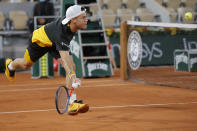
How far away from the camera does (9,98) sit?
9773 millimetres

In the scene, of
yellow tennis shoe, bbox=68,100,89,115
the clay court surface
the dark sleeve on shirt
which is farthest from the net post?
yellow tennis shoe, bbox=68,100,89,115

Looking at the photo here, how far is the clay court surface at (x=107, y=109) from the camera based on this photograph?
645 cm

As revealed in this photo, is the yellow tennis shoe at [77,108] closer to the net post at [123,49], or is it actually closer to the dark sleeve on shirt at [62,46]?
the dark sleeve on shirt at [62,46]

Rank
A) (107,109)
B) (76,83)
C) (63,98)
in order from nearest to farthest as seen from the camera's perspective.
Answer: (76,83), (63,98), (107,109)

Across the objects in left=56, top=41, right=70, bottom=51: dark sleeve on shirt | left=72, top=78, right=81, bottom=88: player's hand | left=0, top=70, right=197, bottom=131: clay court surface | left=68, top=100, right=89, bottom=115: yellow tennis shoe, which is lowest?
left=0, top=70, right=197, bottom=131: clay court surface

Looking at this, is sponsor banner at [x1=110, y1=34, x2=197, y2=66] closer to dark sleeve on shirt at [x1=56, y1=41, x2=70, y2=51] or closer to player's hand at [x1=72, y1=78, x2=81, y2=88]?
dark sleeve on shirt at [x1=56, y1=41, x2=70, y2=51]

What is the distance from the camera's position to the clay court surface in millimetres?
6453

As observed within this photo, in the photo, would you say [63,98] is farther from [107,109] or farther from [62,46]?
[107,109]

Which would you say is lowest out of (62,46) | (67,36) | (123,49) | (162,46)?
(162,46)

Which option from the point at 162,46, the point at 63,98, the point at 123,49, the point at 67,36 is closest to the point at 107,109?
the point at 63,98

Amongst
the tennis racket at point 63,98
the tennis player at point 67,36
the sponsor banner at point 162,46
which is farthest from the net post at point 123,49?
the tennis racket at point 63,98

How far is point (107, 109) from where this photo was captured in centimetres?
798

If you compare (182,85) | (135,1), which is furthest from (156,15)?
(182,85)

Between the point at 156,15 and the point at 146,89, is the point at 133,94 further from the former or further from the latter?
the point at 156,15
